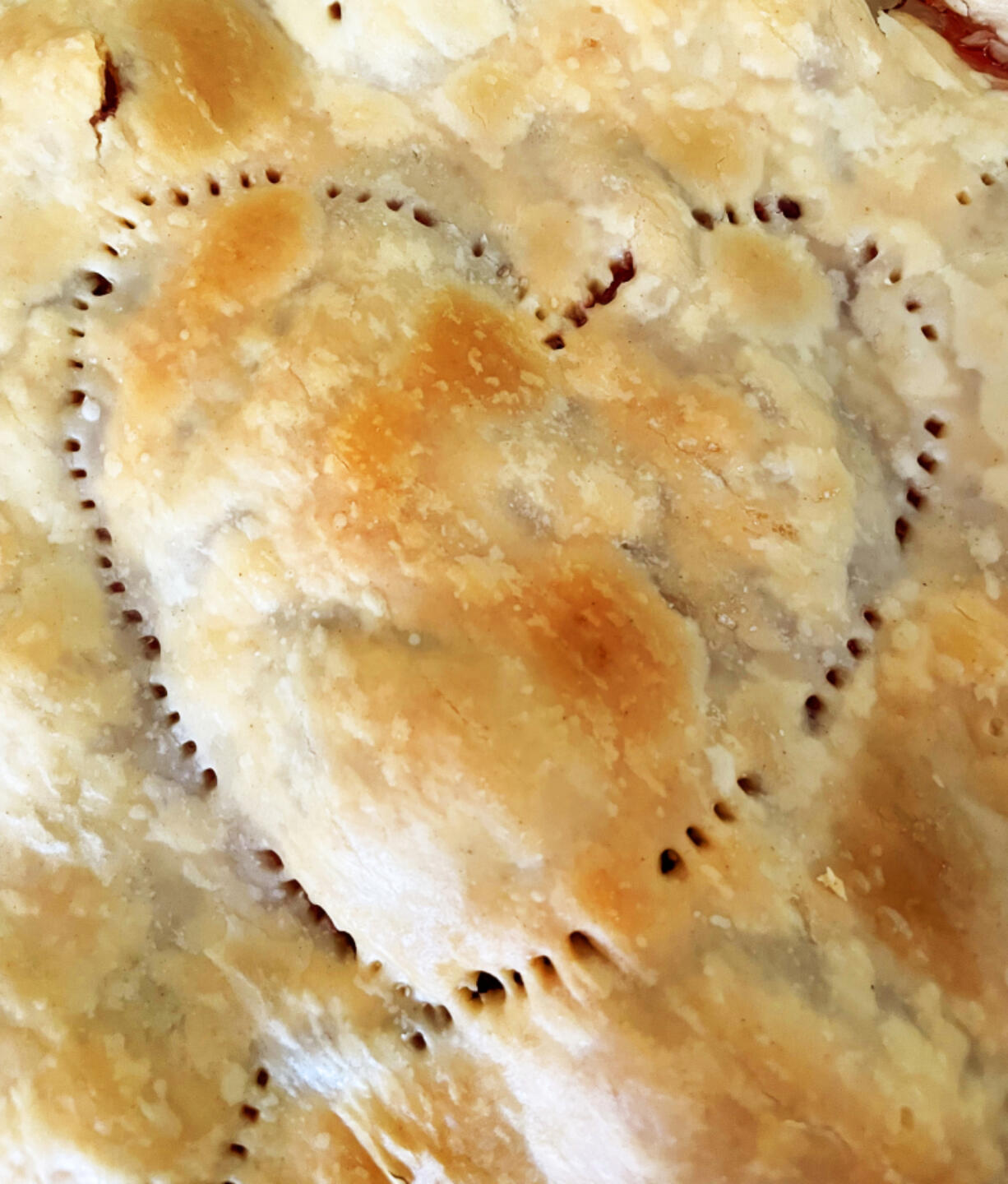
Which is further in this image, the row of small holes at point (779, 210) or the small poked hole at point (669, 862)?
the row of small holes at point (779, 210)

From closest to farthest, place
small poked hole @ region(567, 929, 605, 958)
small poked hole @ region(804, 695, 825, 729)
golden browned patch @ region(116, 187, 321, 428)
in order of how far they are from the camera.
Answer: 1. small poked hole @ region(567, 929, 605, 958)
2. small poked hole @ region(804, 695, 825, 729)
3. golden browned patch @ region(116, 187, 321, 428)

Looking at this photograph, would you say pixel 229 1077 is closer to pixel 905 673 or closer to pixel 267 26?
pixel 905 673

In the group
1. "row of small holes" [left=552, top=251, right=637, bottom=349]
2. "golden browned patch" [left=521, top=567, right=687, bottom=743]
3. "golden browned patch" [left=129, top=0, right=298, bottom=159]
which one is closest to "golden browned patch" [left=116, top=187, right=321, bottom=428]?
"golden browned patch" [left=129, top=0, right=298, bottom=159]

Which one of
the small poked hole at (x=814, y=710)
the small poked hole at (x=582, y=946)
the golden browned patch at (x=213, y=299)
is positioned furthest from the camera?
the golden browned patch at (x=213, y=299)

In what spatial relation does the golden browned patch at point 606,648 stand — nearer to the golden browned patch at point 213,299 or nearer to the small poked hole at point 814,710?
the small poked hole at point 814,710

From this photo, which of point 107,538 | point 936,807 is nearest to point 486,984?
point 936,807

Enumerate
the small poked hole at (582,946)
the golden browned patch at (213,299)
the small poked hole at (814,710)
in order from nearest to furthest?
the small poked hole at (582,946)
the small poked hole at (814,710)
the golden browned patch at (213,299)

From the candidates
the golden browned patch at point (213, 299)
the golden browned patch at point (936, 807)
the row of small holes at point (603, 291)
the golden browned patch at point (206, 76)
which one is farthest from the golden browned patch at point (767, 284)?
the golden browned patch at point (206, 76)

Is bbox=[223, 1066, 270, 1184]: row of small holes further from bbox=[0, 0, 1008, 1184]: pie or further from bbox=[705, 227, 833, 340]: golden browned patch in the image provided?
bbox=[705, 227, 833, 340]: golden browned patch

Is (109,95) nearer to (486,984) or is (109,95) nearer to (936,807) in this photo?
(486,984)
